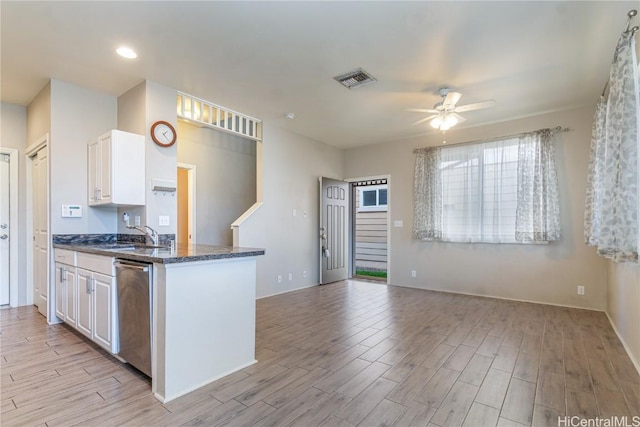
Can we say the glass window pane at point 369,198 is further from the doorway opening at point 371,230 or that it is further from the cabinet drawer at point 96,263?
the cabinet drawer at point 96,263

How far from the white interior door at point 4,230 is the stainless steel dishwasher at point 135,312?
304cm

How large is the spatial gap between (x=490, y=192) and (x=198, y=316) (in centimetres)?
456

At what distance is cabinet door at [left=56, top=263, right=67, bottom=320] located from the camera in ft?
11.0

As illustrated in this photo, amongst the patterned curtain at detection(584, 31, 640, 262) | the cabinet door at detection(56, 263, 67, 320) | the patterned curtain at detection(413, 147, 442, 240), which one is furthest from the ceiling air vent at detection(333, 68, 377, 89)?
the cabinet door at detection(56, 263, 67, 320)

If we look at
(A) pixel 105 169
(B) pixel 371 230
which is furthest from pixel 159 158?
(B) pixel 371 230

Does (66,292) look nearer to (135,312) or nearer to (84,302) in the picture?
(84,302)

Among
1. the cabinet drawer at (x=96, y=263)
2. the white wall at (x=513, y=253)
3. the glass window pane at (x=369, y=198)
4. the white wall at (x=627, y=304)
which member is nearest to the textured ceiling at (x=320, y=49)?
the white wall at (x=513, y=253)

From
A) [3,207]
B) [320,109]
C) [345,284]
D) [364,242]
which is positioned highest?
[320,109]

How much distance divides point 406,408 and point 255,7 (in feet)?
9.65

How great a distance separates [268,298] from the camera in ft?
16.1

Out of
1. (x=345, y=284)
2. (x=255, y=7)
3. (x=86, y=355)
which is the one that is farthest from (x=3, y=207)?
(x=345, y=284)

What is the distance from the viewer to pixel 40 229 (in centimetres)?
392

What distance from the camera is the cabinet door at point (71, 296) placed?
10.3ft

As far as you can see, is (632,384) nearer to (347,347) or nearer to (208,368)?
(347,347)
